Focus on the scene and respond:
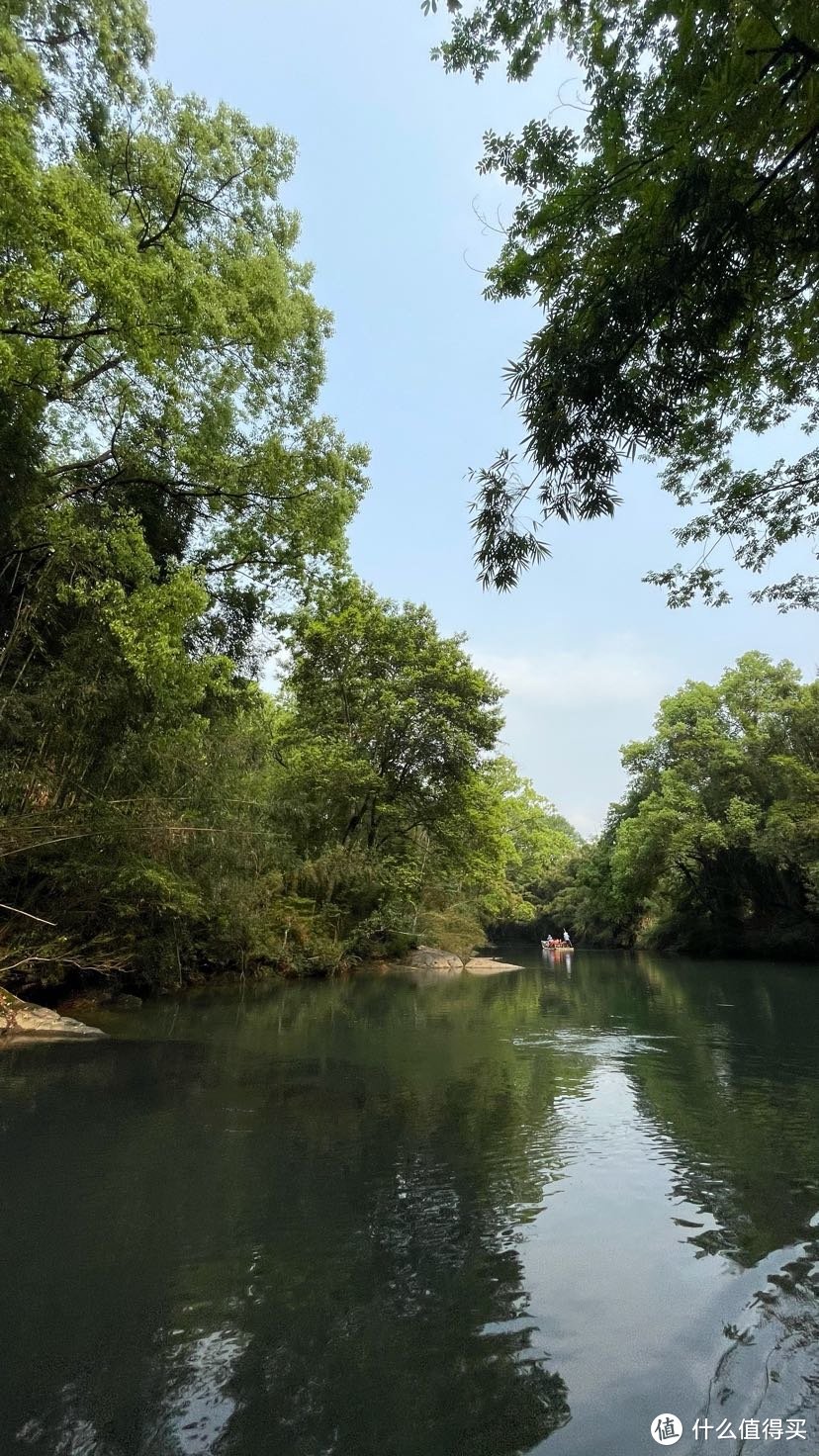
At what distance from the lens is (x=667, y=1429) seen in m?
2.34

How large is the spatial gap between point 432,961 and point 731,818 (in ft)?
46.7

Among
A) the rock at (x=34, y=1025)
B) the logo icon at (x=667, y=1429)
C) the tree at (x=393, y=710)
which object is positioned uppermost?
the tree at (x=393, y=710)

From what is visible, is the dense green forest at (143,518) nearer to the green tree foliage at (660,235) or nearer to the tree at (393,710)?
the tree at (393,710)

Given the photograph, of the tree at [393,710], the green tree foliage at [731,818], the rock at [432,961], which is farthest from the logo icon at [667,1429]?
the green tree foliage at [731,818]

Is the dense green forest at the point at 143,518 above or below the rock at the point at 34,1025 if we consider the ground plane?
above

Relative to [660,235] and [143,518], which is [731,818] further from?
[660,235]

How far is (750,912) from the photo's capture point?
35.4 meters

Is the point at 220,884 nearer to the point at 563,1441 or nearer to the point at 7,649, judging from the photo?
the point at 7,649

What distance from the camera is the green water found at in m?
2.44

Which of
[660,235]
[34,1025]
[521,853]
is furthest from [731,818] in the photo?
[660,235]

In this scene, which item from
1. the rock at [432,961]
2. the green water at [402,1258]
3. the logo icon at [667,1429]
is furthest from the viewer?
the rock at [432,961]

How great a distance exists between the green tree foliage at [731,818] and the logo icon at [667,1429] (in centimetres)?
2730

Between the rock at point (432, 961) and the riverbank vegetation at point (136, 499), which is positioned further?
the rock at point (432, 961)

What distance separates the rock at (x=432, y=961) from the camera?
27.5 m
